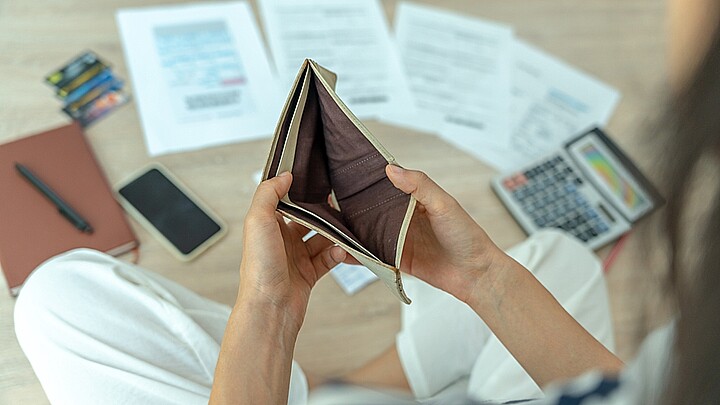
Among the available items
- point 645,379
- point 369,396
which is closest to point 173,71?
point 369,396

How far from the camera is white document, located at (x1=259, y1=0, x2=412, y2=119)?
126 centimetres

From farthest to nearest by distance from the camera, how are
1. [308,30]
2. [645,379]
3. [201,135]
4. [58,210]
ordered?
[308,30] → [201,135] → [58,210] → [645,379]

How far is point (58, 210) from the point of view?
1.02 meters

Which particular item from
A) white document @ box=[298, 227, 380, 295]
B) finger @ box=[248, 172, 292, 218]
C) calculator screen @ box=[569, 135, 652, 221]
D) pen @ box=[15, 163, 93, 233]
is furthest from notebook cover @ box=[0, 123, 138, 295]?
calculator screen @ box=[569, 135, 652, 221]

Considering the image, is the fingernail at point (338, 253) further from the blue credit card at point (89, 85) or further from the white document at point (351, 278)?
the blue credit card at point (89, 85)

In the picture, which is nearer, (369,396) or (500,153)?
(369,396)

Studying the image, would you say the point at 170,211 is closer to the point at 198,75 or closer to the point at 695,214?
the point at 198,75

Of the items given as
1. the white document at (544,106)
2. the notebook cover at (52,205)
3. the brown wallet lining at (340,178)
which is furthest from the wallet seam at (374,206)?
the white document at (544,106)

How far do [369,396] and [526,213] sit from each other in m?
0.73

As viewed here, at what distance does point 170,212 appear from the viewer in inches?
42.3

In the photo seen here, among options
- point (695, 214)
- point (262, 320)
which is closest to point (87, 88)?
point (262, 320)

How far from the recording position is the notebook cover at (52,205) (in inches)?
38.9

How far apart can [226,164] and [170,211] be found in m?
0.13

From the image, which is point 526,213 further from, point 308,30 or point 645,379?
point 645,379
